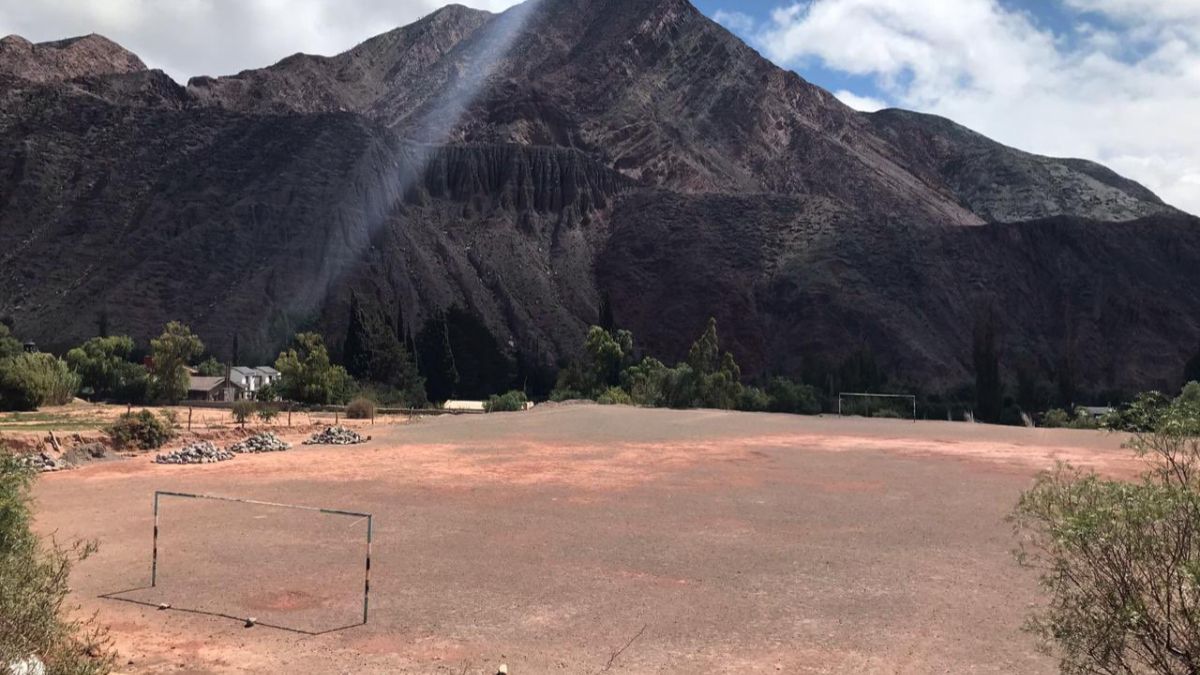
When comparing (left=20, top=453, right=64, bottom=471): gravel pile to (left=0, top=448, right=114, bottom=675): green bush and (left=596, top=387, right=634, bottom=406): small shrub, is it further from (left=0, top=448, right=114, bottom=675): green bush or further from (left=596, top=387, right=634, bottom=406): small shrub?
(left=596, top=387, right=634, bottom=406): small shrub

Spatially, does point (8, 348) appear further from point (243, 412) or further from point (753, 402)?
point (753, 402)

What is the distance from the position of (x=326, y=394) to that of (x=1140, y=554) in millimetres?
56289

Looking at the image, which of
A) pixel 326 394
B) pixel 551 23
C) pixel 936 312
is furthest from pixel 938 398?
pixel 551 23

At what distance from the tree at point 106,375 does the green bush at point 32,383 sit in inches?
307

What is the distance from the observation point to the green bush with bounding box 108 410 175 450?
29.4 meters

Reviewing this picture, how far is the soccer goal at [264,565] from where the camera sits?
34.2 ft

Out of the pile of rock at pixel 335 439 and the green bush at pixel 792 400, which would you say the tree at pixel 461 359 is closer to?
the green bush at pixel 792 400

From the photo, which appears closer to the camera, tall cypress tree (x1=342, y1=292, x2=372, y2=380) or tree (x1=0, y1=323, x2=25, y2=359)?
tree (x1=0, y1=323, x2=25, y2=359)

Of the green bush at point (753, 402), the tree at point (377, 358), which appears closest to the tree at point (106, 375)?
the tree at point (377, 358)

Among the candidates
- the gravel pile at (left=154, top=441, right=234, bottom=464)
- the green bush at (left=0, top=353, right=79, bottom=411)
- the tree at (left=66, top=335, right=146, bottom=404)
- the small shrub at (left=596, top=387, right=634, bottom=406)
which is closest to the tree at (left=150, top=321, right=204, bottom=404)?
the tree at (left=66, top=335, right=146, bottom=404)

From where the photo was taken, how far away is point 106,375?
59531mm

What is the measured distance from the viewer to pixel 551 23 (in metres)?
171

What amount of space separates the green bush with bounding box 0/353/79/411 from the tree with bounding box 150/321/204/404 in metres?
6.33

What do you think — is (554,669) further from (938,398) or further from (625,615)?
(938,398)
